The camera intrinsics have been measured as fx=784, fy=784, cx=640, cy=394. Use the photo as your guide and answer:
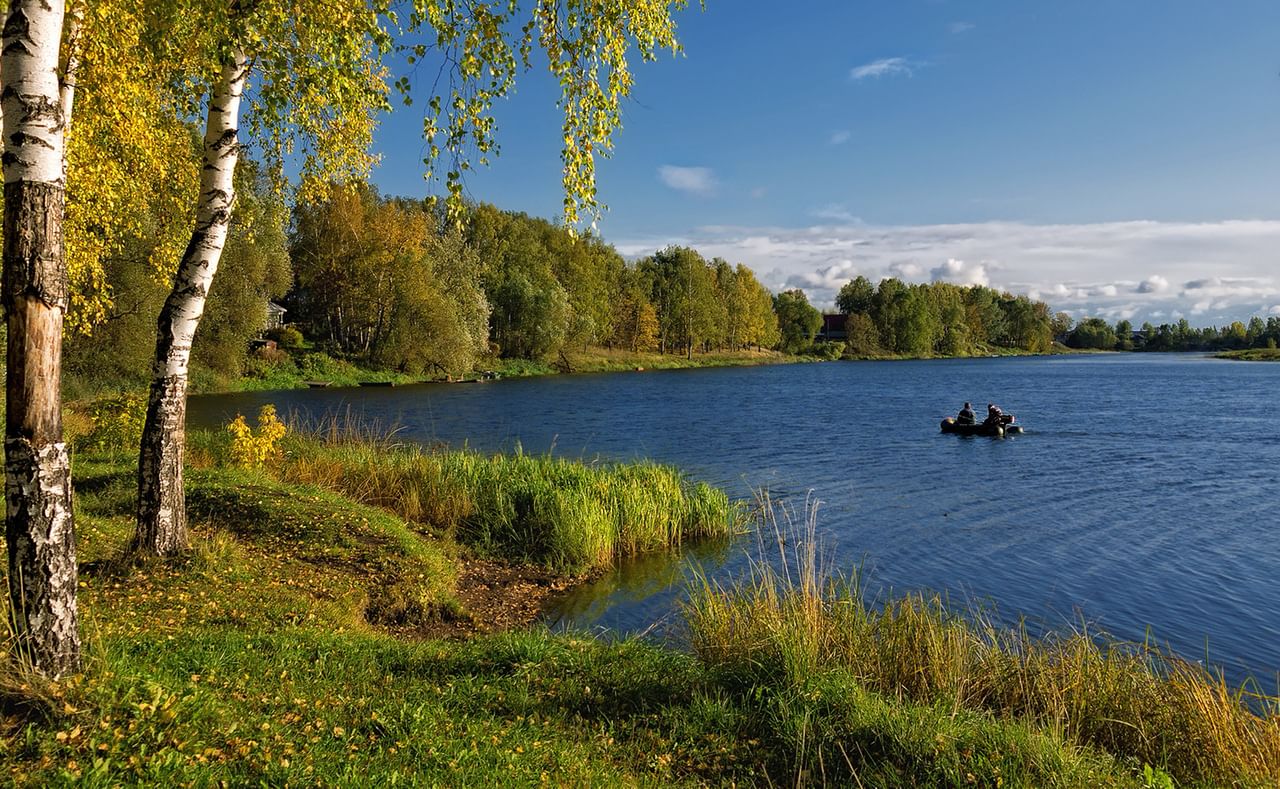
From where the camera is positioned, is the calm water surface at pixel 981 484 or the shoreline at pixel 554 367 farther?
the shoreline at pixel 554 367

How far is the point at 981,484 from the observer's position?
74.3ft

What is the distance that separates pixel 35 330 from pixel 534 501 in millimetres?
10514

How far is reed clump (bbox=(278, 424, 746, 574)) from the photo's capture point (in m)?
13.8

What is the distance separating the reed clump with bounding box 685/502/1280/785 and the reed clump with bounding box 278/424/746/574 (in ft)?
17.8

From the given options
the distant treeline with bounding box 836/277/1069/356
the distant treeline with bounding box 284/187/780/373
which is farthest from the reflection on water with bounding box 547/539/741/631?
the distant treeline with bounding box 836/277/1069/356

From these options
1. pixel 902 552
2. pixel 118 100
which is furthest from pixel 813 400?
pixel 118 100

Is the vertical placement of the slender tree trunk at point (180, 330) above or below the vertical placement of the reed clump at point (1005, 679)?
above

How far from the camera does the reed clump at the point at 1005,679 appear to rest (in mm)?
6156

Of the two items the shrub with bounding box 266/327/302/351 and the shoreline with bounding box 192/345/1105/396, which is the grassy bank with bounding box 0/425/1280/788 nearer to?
the shoreline with bounding box 192/345/1105/396

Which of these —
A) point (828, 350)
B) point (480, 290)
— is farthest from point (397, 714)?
point (828, 350)

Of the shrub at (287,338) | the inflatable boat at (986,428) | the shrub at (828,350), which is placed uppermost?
the shrub at (828,350)

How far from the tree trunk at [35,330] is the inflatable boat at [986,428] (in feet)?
110

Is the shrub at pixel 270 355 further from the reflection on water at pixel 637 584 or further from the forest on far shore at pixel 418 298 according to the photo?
the reflection on water at pixel 637 584

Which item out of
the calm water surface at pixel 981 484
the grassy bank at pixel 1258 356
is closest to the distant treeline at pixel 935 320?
the grassy bank at pixel 1258 356
